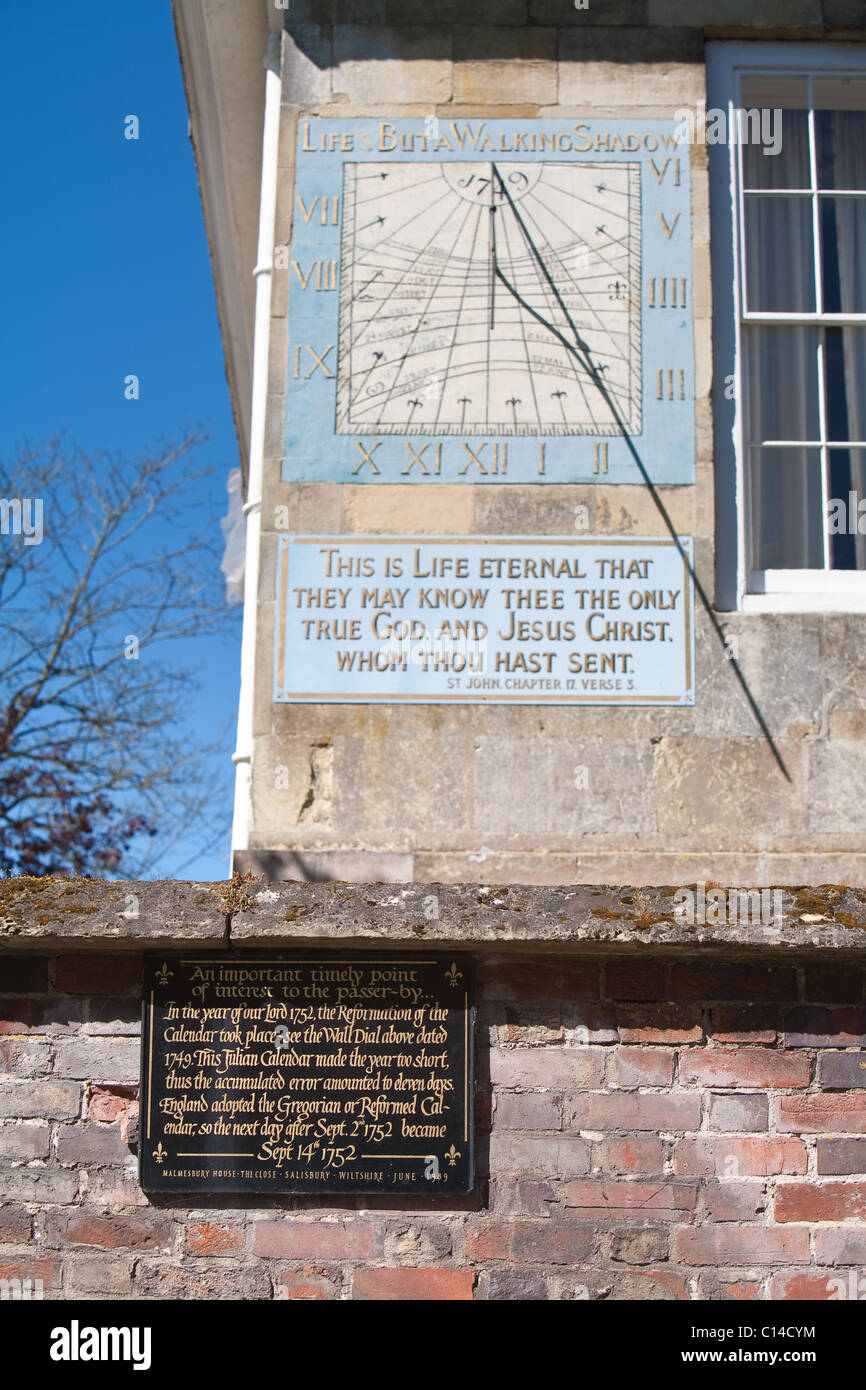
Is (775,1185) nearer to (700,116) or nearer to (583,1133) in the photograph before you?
(583,1133)

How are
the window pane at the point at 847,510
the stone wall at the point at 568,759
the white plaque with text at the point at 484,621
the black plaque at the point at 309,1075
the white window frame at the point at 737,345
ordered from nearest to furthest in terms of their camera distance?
the black plaque at the point at 309,1075 → the stone wall at the point at 568,759 → the white plaque with text at the point at 484,621 → the white window frame at the point at 737,345 → the window pane at the point at 847,510

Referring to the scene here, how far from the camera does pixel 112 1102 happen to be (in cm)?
432

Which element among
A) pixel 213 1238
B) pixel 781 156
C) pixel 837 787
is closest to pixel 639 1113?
pixel 837 787

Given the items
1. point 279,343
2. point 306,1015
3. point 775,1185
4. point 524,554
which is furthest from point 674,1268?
point 279,343

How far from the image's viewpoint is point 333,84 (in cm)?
514

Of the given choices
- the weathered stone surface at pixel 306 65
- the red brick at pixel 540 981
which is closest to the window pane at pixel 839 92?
the weathered stone surface at pixel 306 65

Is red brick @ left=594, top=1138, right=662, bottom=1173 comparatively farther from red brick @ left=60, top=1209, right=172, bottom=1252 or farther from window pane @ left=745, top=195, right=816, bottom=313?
window pane @ left=745, top=195, right=816, bottom=313

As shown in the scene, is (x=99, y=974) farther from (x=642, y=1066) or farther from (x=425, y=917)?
(x=642, y=1066)

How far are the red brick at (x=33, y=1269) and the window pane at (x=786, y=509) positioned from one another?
3.38 meters

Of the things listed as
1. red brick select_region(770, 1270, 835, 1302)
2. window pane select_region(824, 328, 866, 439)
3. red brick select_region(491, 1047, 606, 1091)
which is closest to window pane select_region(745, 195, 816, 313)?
window pane select_region(824, 328, 866, 439)

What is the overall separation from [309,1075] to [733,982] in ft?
4.64

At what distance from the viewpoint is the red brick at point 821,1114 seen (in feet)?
13.8

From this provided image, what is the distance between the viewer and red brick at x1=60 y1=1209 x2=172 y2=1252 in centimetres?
421

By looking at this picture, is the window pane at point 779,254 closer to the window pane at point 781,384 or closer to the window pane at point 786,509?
the window pane at point 781,384
